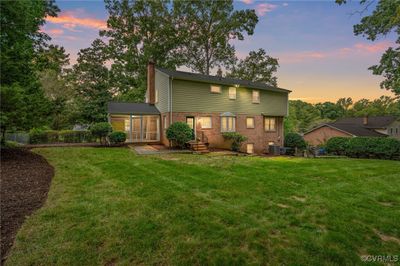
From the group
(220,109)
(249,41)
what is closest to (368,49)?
(220,109)

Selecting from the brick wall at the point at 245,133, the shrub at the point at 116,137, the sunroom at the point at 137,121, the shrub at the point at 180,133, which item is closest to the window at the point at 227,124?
the brick wall at the point at 245,133

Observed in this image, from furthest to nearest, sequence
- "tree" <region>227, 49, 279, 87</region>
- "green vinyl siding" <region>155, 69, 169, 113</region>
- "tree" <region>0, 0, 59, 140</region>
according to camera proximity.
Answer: "tree" <region>227, 49, 279, 87</region>, "green vinyl siding" <region>155, 69, 169, 113</region>, "tree" <region>0, 0, 59, 140</region>

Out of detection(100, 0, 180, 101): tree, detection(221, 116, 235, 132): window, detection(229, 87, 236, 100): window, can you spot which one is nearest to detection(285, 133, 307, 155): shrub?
detection(221, 116, 235, 132): window

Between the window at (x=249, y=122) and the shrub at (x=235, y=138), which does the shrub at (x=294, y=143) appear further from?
the shrub at (x=235, y=138)

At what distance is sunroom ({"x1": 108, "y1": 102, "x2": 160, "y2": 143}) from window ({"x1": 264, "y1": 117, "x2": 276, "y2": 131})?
36.5 ft

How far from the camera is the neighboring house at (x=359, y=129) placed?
34.3m

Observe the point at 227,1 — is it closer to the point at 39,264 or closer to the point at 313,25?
the point at 313,25

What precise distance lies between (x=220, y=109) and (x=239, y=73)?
16.5 metres

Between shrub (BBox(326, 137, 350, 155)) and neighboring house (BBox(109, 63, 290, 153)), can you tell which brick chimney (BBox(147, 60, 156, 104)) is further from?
shrub (BBox(326, 137, 350, 155))

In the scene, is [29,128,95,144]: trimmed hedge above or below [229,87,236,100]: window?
below

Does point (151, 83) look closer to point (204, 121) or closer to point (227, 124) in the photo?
point (204, 121)

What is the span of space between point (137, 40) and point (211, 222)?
31065 millimetres

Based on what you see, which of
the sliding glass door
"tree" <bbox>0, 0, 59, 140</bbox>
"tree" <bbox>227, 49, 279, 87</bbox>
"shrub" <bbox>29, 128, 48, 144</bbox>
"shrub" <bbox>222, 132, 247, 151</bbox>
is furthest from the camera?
"tree" <bbox>227, 49, 279, 87</bbox>

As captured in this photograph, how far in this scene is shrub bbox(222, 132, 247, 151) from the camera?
683 inches
